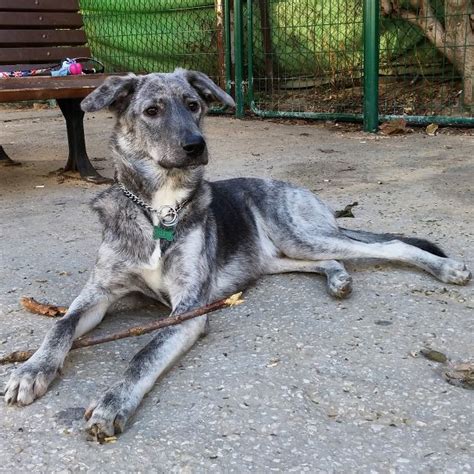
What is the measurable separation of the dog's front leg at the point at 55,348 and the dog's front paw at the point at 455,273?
5.66 ft

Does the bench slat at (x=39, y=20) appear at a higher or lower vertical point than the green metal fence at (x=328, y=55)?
higher

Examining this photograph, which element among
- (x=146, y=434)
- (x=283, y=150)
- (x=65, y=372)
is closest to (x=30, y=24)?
(x=283, y=150)

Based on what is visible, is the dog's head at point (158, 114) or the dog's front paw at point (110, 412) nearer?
the dog's front paw at point (110, 412)

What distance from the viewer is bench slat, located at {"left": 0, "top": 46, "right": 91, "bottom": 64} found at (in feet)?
21.5

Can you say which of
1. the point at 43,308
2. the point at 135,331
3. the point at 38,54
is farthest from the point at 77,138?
the point at 135,331

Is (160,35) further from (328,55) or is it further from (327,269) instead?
(327,269)

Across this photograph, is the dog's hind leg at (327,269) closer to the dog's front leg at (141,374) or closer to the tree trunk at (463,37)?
the dog's front leg at (141,374)

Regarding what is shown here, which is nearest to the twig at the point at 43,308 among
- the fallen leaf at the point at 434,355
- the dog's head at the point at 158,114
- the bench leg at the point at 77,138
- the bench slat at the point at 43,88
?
the dog's head at the point at 158,114

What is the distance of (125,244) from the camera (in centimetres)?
313

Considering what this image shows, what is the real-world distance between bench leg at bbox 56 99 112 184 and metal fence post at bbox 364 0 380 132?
3.64 meters

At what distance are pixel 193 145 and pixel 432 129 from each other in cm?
569

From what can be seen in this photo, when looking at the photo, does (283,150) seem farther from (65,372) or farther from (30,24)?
(65,372)

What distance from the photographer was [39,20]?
6.77m

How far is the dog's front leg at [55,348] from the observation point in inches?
93.5
